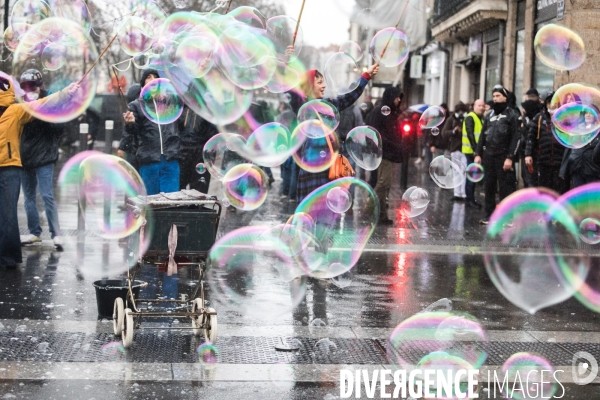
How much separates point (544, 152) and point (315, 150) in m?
5.14

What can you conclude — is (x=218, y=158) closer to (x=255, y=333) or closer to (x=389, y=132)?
(x=389, y=132)

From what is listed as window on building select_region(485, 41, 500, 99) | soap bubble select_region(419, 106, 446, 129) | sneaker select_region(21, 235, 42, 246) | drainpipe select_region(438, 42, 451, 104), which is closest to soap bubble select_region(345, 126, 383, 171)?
soap bubble select_region(419, 106, 446, 129)

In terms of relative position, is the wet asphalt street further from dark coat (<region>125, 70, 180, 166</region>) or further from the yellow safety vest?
the yellow safety vest

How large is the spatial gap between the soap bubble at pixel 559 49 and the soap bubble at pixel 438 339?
4.33m

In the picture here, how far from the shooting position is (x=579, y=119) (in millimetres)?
10172

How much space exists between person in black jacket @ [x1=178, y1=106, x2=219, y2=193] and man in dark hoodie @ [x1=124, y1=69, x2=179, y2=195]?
7.24 ft

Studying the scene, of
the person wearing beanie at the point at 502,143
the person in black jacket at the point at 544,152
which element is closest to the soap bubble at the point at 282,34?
the person wearing beanie at the point at 502,143

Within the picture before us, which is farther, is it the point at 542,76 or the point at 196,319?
the point at 542,76

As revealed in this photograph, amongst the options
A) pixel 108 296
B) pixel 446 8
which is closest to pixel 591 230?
pixel 108 296

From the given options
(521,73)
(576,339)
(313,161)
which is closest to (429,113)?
(313,161)

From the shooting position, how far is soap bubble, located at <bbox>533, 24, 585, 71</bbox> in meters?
11.0

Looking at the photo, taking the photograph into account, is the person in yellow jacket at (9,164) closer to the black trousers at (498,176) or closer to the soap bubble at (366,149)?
the soap bubble at (366,149)

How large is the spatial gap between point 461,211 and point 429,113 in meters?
3.65

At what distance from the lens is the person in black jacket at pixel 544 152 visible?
13.0 metres
